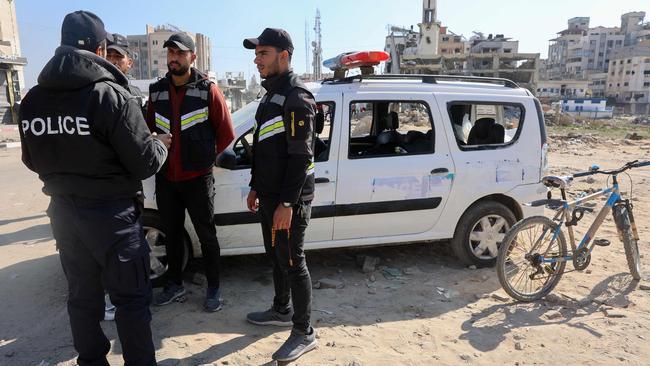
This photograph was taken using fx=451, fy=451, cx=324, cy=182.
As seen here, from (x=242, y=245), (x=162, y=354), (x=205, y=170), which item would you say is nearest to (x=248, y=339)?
(x=162, y=354)

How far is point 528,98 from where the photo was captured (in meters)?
4.46

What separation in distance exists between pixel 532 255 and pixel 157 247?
318 cm

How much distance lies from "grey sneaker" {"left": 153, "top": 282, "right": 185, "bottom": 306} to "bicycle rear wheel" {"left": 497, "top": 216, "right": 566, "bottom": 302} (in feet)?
8.66

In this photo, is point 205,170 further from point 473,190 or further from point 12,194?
point 12,194

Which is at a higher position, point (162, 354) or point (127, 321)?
point (127, 321)

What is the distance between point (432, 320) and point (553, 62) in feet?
426

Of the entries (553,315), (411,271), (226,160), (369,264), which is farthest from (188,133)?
(553,315)

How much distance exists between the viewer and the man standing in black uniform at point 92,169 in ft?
6.64

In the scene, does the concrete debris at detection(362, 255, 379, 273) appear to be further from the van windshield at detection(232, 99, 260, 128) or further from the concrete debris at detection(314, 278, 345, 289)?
the van windshield at detection(232, 99, 260, 128)

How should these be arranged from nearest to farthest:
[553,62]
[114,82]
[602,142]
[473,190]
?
[114,82]
[473,190]
[602,142]
[553,62]

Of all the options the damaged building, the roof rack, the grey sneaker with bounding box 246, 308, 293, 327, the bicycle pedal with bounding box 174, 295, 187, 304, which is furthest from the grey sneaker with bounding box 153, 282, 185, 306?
the damaged building

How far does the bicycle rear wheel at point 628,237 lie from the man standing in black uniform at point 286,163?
9.72 ft

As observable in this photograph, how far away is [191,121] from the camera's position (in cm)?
329

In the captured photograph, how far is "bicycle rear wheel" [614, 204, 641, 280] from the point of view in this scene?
401 cm
